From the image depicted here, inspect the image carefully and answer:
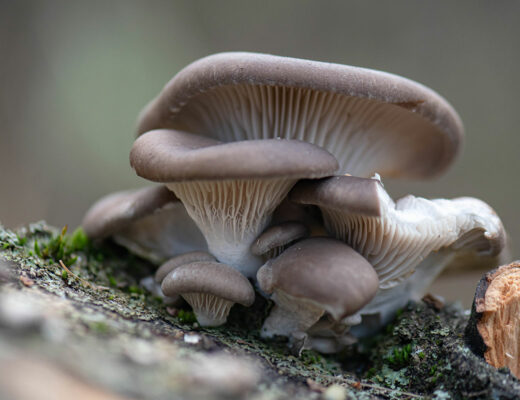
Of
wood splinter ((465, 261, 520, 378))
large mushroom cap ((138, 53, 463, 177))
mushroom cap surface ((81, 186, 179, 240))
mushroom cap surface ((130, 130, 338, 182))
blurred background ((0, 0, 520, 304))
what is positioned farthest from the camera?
blurred background ((0, 0, 520, 304))

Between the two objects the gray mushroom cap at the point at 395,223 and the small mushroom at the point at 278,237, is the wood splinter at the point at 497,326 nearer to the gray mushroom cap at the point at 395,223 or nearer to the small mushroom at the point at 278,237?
the gray mushroom cap at the point at 395,223

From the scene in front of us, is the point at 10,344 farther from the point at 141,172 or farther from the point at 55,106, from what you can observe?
the point at 55,106

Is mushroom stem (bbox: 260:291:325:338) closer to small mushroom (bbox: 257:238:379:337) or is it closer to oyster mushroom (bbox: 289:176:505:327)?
small mushroom (bbox: 257:238:379:337)

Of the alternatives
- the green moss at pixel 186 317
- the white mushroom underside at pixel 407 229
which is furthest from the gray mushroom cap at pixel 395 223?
the green moss at pixel 186 317

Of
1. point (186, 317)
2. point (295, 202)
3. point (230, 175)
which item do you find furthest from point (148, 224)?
point (230, 175)

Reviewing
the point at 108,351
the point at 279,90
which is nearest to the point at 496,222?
the point at 279,90

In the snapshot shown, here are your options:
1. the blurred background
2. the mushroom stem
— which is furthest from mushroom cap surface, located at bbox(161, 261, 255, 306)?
the blurred background

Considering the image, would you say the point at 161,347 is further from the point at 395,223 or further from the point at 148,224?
the point at 148,224
